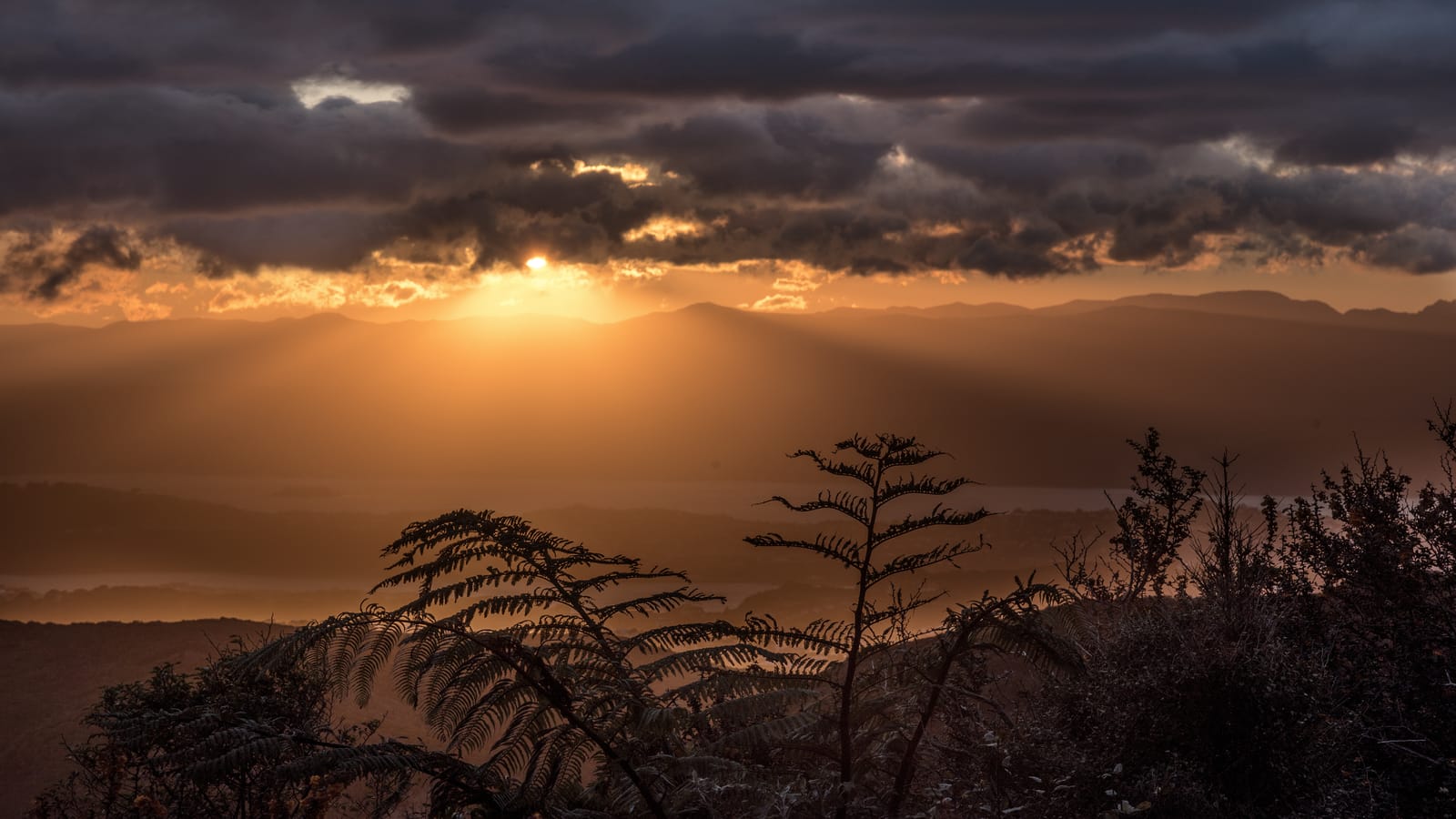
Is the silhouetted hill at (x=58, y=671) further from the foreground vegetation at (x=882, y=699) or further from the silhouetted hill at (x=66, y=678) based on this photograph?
the foreground vegetation at (x=882, y=699)

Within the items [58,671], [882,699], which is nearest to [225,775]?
[882,699]

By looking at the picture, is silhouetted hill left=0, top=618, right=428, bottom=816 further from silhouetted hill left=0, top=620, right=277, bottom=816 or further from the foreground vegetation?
the foreground vegetation

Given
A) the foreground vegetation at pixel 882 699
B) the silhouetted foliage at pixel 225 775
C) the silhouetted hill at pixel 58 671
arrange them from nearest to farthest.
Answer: the foreground vegetation at pixel 882 699, the silhouetted foliage at pixel 225 775, the silhouetted hill at pixel 58 671

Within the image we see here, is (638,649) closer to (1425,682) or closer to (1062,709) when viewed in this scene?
(1062,709)

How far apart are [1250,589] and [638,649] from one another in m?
7.53

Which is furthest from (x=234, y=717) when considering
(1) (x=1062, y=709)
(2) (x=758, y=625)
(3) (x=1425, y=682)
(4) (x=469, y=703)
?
(3) (x=1425, y=682)

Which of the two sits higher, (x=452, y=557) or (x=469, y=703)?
(x=452, y=557)

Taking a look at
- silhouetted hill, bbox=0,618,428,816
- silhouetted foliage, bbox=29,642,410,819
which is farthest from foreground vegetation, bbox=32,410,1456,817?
silhouetted hill, bbox=0,618,428,816

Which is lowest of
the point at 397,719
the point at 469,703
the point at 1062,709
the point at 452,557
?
the point at 397,719

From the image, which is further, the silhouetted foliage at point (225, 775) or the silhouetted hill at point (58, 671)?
the silhouetted hill at point (58, 671)

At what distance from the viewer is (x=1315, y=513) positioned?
12352 millimetres

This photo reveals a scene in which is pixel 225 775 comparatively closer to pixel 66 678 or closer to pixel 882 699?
pixel 882 699

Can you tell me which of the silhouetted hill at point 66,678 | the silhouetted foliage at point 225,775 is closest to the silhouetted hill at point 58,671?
the silhouetted hill at point 66,678

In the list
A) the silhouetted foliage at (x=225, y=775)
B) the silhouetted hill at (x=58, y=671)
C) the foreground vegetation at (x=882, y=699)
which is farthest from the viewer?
the silhouetted hill at (x=58, y=671)
